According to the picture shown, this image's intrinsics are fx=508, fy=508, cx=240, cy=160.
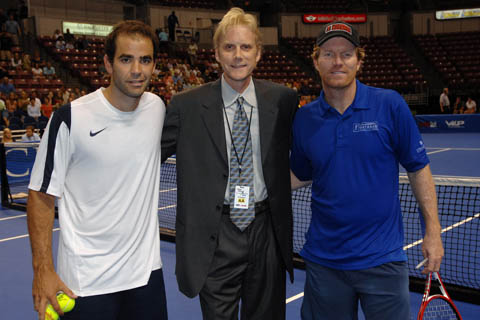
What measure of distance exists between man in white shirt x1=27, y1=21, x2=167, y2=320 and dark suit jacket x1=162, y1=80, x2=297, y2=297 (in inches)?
9.1

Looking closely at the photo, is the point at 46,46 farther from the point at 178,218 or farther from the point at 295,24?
the point at 178,218

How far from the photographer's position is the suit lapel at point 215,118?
9.36 ft

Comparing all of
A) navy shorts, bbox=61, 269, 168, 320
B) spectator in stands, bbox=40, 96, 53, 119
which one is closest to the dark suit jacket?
navy shorts, bbox=61, 269, 168, 320

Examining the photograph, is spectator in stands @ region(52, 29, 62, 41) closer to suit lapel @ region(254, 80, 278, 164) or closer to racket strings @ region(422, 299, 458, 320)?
suit lapel @ region(254, 80, 278, 164)

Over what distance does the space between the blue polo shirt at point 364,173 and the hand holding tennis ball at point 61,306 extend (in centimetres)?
129

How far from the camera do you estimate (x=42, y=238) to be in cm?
247

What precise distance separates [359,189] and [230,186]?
713 millimetres

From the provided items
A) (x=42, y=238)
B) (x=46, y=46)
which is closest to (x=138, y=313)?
(x=42, y=238)

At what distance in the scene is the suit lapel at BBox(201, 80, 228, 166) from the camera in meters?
2.85

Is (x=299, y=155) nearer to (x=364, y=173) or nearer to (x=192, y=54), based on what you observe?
(x=364, y=173)

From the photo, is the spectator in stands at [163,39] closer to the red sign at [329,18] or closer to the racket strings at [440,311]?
the red sign at [329,18]

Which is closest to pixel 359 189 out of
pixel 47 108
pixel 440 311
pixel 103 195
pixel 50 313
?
pixel 103 195

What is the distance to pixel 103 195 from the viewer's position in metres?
2.52

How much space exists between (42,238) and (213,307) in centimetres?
100
